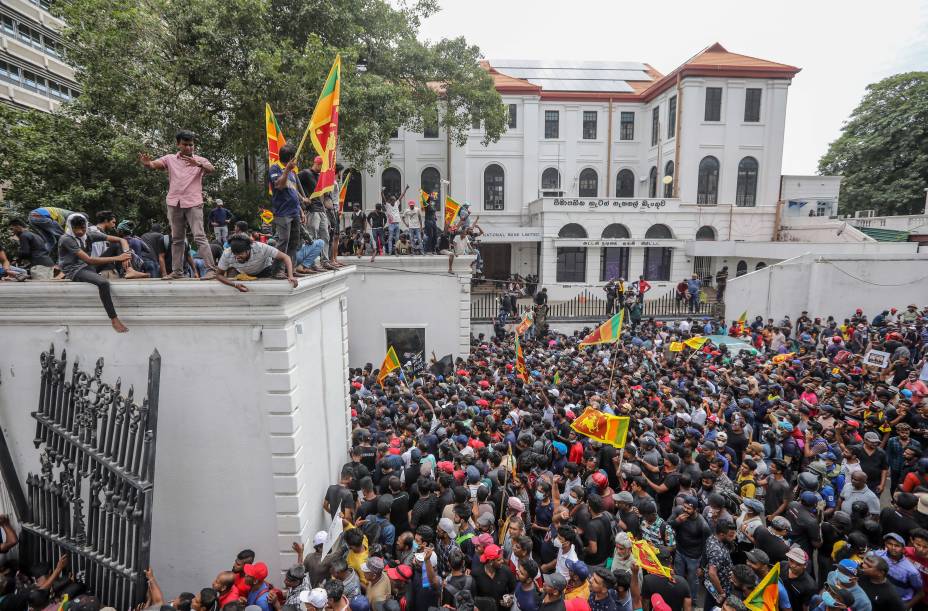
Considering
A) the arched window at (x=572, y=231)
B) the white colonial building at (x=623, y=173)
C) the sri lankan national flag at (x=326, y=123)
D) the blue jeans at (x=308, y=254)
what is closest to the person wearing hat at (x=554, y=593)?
the blue jeans at (x=308, y=254)

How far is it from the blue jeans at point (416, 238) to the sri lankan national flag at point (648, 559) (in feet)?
39.2

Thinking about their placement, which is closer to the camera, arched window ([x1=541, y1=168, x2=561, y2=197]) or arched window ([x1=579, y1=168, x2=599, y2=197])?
arched window ([x1=541, y1=168, x2=561, y2=197])

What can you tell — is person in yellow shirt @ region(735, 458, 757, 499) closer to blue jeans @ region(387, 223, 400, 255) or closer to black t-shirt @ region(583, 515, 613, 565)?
black t-shirt @ region(583, 515, 613, 565)

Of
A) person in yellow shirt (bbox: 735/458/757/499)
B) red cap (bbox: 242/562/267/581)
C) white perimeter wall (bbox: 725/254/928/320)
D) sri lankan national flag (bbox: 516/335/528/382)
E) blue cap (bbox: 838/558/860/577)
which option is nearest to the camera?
blue cap (bbox: 838/558/860/577)

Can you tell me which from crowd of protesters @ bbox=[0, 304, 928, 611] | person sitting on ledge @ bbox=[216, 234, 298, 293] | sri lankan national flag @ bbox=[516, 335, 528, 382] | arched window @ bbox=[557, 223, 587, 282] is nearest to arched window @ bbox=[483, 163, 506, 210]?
arched window @ bbox=[557, 223, 587, 282]

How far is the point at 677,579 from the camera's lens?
4.62 metres

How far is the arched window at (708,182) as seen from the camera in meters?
29.5

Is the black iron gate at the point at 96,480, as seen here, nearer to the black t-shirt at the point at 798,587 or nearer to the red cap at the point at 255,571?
the red cap at the point at 255,571

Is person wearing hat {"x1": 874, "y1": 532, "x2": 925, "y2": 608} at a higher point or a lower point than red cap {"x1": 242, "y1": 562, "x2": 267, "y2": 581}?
higher

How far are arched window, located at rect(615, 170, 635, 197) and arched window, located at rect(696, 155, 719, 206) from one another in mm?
4794

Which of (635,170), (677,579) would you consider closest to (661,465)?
(677,579)

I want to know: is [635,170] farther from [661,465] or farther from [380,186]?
[661,465]

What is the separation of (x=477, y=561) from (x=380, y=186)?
2772 cm

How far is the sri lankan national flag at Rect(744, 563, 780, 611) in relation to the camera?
13.8 feet
